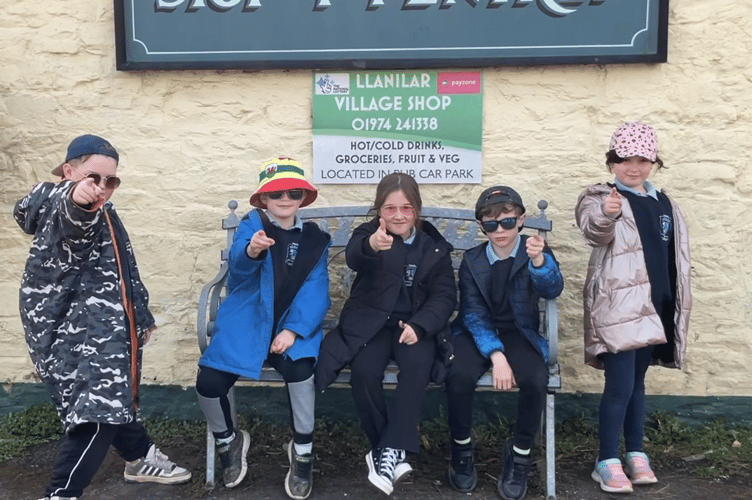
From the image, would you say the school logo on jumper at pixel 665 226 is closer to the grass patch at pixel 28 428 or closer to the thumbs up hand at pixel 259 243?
the thumbs up hand at pixel 259 243

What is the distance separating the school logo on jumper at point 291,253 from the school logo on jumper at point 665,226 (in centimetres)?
166

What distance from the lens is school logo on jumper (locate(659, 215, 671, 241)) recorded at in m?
3.74

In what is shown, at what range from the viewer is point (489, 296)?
3.85 meters

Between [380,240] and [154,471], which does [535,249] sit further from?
[154,471]

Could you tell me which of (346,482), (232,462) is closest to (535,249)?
(346,482)

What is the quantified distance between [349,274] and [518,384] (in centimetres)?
114

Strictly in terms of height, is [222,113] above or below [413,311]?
above

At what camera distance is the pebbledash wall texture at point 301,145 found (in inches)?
168

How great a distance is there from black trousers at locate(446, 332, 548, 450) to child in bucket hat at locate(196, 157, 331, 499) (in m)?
0.63

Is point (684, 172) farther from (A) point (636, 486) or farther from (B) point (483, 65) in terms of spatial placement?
(A) point (636, 486)

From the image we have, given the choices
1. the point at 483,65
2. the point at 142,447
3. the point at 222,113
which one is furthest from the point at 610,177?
the point at 142,447

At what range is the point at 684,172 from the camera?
14.1ft

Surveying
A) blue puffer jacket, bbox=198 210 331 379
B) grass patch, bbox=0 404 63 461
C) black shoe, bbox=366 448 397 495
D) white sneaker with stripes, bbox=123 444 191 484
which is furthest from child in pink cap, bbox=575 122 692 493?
grass patch, bbox=0 404 63 461

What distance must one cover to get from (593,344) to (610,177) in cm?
106
